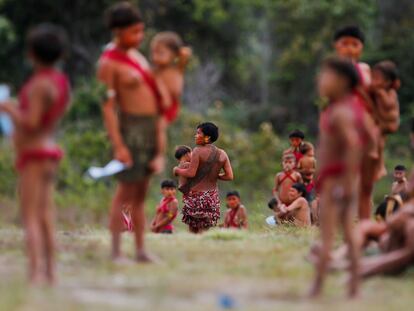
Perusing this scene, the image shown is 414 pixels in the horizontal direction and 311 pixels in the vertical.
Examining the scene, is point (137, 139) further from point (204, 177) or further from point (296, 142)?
point (296, 142)

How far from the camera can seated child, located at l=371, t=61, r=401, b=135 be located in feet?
31.7

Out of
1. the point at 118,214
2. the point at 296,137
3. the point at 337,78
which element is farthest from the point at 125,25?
the point at 296,137

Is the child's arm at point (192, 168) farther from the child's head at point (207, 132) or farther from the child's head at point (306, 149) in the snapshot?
the child's head at point (306, 149)

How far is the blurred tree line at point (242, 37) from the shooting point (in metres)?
32.2

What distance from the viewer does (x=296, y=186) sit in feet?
48.1

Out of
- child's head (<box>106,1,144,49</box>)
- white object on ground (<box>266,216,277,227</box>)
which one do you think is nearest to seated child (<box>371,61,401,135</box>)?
child's head (<box>106,1,144,49</box>)

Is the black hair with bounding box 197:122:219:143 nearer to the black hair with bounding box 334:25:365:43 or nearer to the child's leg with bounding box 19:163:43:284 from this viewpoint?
the black hair with bounding box 334:25:365:43

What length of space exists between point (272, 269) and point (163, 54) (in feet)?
6.96

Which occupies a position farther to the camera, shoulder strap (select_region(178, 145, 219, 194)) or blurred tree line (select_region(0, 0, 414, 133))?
blurred tree line (select_region(0, 0, 414, 133))

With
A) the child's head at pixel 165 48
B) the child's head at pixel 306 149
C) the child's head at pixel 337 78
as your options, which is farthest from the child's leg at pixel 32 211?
the child's head at pixel 306 149

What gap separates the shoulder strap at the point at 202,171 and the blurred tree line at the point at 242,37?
51.6 feet

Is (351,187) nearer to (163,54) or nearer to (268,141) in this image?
(163,54)

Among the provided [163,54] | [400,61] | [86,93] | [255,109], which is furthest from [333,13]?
[163,54]

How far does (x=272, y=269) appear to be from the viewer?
901 centimetres
